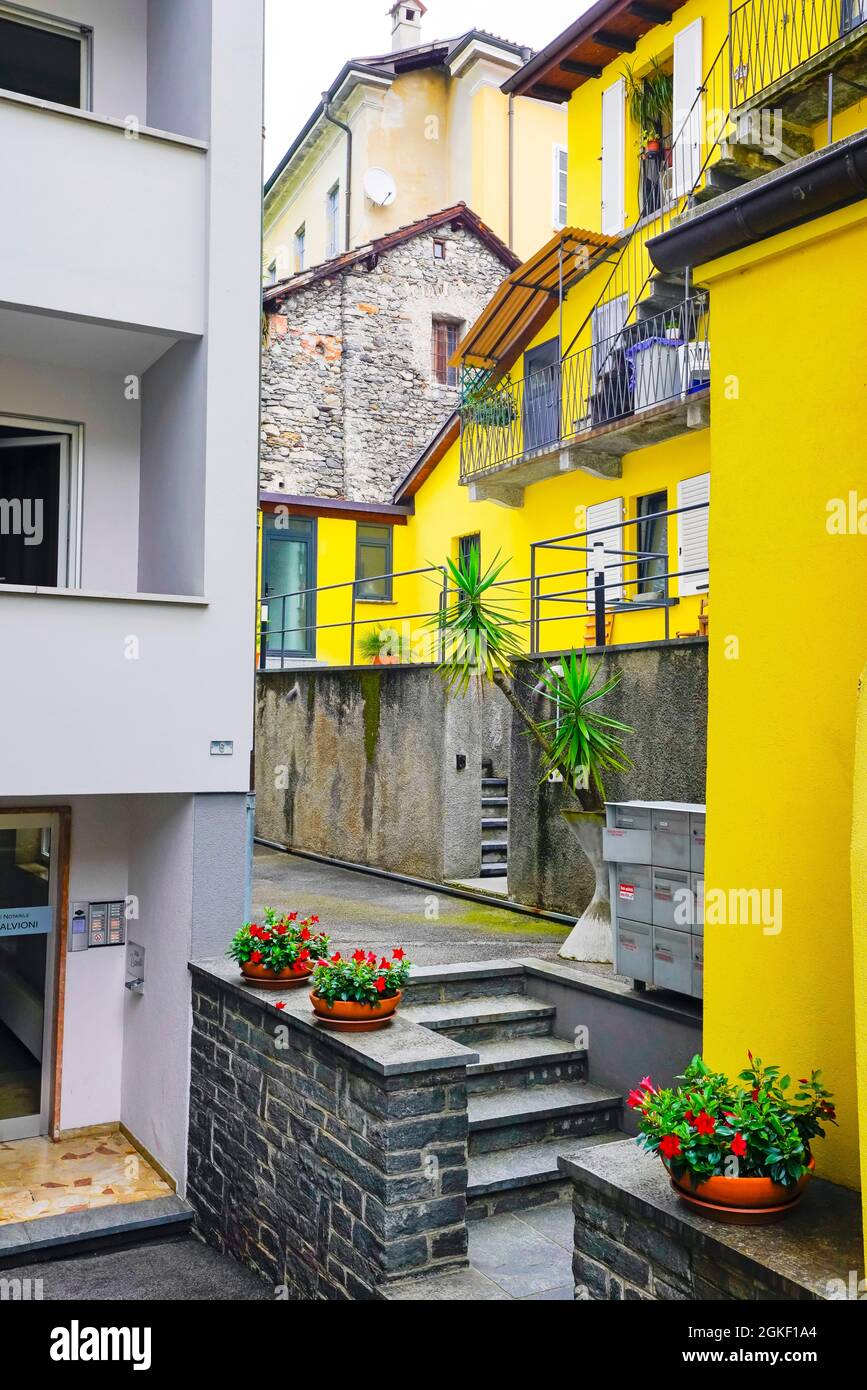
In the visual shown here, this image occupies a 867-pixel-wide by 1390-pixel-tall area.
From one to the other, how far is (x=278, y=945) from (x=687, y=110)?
11.1 meters

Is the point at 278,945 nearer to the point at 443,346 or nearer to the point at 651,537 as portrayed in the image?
the point at 651,537

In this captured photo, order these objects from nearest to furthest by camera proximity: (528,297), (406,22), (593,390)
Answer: (593,390)
(528,297)
(406,22)

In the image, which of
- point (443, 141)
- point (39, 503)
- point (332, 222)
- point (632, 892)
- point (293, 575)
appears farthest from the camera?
point (332, 222)

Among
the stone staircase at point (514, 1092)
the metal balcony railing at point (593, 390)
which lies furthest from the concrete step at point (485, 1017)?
the metal balcony railing at point (593, 390)

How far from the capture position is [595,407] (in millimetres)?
13680

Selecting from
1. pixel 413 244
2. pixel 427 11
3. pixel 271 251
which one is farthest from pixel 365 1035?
pixel 271 251

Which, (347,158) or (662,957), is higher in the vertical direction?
(347,158)

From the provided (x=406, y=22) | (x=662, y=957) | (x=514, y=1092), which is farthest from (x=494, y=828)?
(x=406, y=22)

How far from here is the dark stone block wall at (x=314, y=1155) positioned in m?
5.02

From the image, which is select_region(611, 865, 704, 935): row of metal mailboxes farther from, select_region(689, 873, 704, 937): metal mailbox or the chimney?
the chimney

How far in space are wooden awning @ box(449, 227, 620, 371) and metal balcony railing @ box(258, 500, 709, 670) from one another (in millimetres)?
3210

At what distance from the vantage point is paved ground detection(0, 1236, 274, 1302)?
615 centimetres

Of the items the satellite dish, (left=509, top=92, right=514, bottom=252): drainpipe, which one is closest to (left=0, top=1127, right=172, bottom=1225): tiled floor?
(left=509, top=92, right=514, bottom=252): drainpipe
